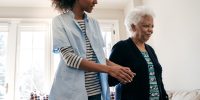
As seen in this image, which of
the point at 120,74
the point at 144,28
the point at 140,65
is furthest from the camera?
the point at 144,28

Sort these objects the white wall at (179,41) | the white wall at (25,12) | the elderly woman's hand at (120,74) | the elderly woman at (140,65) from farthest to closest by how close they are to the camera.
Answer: the white wall at (25,12)
the white wall at (179,41)
the elderly woman at (140,65)
the elderly woman's hand at (120,74)

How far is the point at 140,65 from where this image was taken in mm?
1402

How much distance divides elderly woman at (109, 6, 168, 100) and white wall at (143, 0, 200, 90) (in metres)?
0.77

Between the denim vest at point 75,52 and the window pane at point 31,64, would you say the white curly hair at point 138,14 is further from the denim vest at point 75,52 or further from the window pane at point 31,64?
the window pane at point 31,64

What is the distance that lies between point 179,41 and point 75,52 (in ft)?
5.74

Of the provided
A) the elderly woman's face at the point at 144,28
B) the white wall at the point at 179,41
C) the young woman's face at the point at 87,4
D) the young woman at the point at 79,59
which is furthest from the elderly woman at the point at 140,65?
the white wall at the point at 179,41

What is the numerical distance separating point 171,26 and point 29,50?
2423 millimetres

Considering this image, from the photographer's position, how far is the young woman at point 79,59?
96cm

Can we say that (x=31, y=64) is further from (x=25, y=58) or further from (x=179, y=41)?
(x=179, y=41)

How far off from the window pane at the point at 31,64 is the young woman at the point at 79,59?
3.00 metres

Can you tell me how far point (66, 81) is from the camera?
99cm

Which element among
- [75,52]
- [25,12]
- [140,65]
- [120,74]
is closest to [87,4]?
[75,52]

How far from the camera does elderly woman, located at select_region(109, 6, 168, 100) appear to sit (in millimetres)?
1384

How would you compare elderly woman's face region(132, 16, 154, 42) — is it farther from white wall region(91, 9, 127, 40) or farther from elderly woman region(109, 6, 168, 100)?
white wall region(91, 9, 127, 40)
